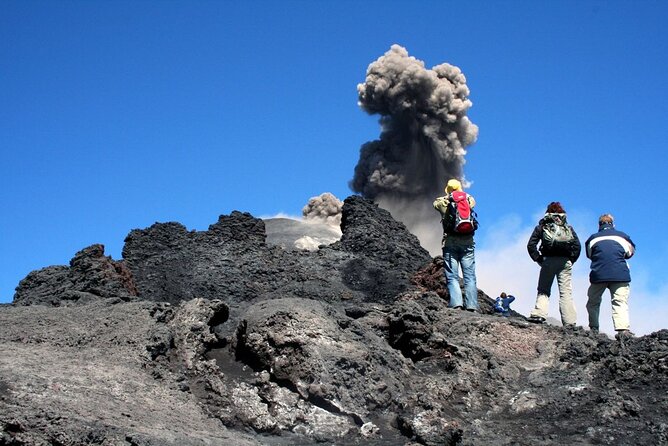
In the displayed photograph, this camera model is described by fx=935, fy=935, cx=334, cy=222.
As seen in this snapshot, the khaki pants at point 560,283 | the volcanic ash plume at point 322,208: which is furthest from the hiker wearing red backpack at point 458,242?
the volcanic ash plume at point 322,208

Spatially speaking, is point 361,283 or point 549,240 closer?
point 549,240

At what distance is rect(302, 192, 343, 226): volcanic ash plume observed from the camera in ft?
157

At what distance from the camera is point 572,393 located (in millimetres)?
8547

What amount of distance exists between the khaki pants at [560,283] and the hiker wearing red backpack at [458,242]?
85 centimetres

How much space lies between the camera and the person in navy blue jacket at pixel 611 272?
11.3 meters

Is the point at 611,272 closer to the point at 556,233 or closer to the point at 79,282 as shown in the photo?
the point at 556,233

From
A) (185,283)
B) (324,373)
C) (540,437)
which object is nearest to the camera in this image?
(540,437)

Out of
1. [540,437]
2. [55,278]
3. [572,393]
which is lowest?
[540,437]

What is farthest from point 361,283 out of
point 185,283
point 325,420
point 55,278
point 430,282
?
point 325,420

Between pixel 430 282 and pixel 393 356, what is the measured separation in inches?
207

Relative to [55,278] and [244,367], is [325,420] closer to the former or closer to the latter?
[244,367]

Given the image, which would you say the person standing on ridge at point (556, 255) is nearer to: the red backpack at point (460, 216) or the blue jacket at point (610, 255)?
the blue jacket at point (610, 255)

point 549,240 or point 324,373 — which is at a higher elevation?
point 549,240

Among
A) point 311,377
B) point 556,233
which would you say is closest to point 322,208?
point 556,233
